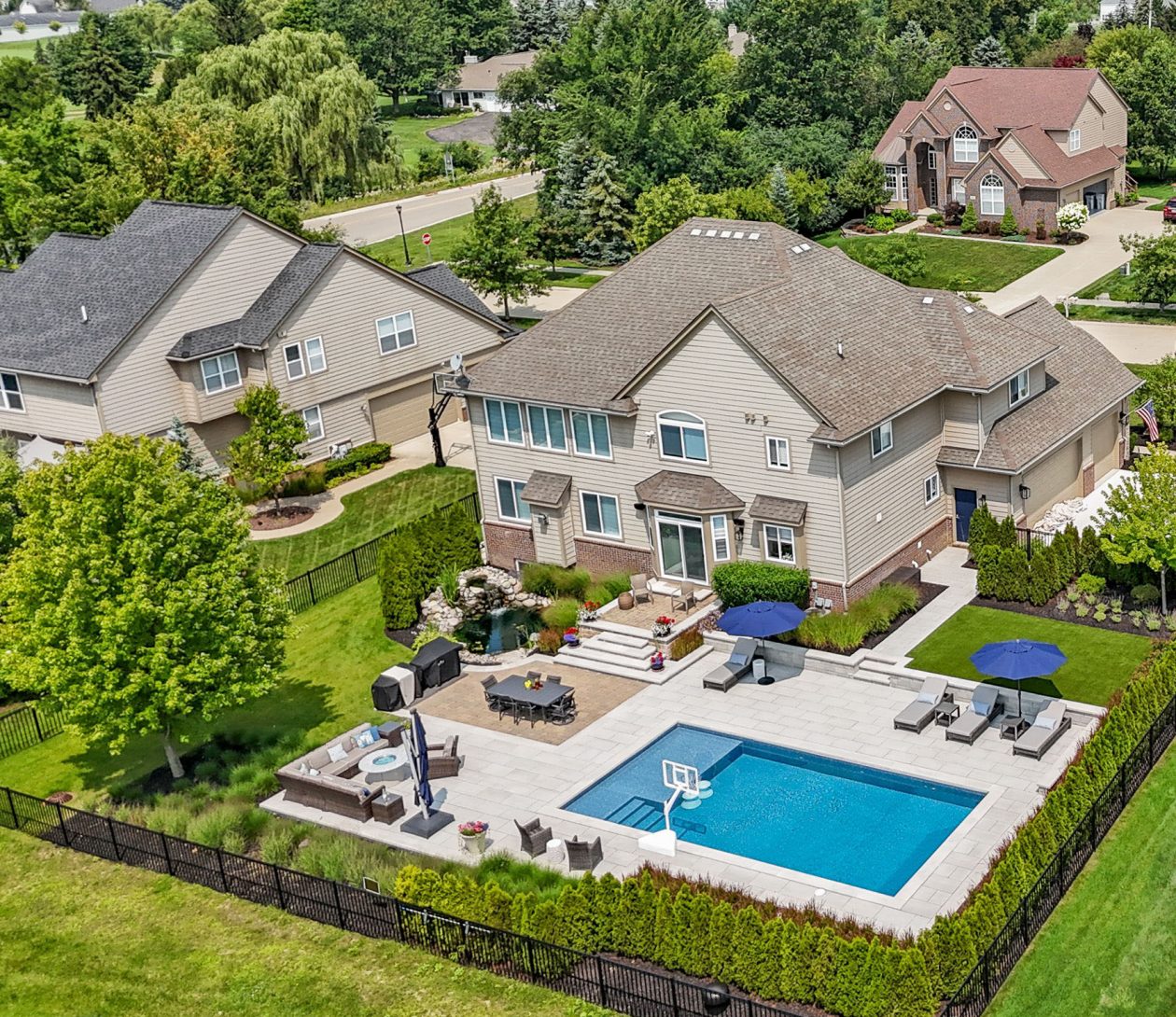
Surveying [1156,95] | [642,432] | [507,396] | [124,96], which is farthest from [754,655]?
[124,96]

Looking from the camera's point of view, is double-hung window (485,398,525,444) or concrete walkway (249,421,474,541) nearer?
double-hung window (485,398,525,444)

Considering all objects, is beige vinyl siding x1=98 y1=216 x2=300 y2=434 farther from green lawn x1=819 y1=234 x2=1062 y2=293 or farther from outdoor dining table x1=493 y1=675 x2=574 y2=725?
green lawn x1=819 y1=234 x2=1062 y2=293

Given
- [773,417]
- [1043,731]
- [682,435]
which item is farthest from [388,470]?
[1043,731]

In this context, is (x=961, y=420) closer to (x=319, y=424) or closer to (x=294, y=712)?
(x=294, y=712)

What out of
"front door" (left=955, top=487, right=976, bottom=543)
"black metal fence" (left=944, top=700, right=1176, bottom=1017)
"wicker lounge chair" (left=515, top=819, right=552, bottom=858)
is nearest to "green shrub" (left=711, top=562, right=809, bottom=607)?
"front door" (left=955, top=487, right=976, bottom=543)

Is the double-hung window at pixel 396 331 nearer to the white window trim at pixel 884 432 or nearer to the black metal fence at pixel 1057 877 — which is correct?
the white window trim at pixel 884 432

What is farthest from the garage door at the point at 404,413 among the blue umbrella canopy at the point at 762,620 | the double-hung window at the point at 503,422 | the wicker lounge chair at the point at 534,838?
the wicker lounge chair at the point at 534,838

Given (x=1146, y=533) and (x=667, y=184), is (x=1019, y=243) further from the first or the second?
(x=1146, y=533)
